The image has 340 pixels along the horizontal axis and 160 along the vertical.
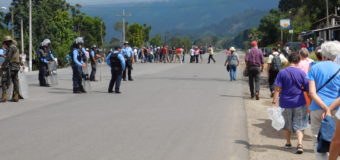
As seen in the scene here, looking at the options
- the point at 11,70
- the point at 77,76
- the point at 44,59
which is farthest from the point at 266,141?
the point at 44,59

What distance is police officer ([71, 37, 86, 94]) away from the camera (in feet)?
52.0

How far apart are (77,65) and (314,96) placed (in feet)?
36.6

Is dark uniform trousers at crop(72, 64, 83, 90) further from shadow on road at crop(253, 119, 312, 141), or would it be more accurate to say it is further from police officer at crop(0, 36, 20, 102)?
shadow on road at crop(253, 119, 312, 141)

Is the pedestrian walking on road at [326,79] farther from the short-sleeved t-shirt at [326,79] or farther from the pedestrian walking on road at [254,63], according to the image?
the pedestrian walking on road at [254,63]

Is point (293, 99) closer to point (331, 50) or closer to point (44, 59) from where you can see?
point (331, 50)

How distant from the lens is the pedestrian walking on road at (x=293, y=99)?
7559mm

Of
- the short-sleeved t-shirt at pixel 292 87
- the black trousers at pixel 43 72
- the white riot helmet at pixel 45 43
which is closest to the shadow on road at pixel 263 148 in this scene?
the short-sleeved t-shirt at pixel 292 87

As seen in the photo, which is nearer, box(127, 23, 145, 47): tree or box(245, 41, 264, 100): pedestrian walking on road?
box(245, 41, 264, 100): pedestrian walking on road

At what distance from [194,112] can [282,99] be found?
392cm

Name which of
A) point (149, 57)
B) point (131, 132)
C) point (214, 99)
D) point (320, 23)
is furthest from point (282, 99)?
point (320, 23)

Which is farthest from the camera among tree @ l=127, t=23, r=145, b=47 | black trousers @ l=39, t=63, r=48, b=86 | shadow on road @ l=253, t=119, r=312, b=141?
tree @ l=127, t=23, r=145, b=47

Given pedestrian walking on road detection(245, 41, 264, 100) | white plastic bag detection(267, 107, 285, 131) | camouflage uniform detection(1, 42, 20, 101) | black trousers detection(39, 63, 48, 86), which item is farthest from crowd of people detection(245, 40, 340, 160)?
black trousers detection(39, 63, 48, 86)

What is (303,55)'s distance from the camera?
9.05 m

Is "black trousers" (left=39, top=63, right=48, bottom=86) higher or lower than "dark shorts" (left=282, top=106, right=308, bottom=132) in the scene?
higher
